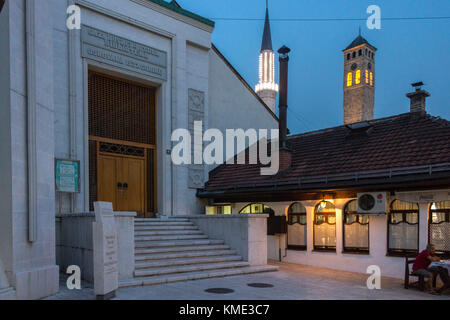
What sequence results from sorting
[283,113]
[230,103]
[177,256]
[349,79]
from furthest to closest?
[349,79]
[230,103]
[283,113]
[177,256]

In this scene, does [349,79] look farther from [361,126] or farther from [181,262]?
[181,262]

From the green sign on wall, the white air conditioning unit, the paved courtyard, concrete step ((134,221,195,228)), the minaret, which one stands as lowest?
the paved courtyard

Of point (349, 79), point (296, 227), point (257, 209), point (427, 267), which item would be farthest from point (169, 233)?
point (349, 79)

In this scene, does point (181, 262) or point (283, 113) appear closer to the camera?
point (181, 262)

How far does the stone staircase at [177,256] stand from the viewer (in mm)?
10750

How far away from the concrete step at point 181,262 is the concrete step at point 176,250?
449mm

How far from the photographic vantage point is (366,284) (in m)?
10.7

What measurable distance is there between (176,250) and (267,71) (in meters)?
49.8

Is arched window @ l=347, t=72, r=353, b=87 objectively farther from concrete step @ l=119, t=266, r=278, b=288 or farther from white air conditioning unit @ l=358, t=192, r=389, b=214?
concrete step @ l=119, t=266, r=278, b=288

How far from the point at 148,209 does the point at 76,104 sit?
18.1 feet

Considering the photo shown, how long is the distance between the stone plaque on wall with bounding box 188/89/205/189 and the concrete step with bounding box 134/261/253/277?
612 centimetres

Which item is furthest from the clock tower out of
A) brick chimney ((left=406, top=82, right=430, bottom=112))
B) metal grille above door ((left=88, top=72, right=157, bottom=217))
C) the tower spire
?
metal grille above door ((left=88, top=72, right=157, bottom=217))

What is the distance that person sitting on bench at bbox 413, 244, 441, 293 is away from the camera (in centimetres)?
972

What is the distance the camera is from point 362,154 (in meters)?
14.0
